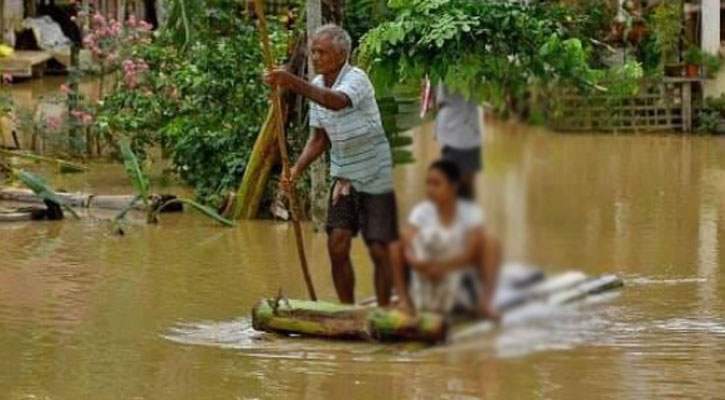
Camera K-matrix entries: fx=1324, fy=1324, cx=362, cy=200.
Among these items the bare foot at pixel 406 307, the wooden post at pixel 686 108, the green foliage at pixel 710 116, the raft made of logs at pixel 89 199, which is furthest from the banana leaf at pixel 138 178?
the green foliage at pixel 710 116

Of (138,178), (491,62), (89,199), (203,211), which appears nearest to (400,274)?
(491,62)

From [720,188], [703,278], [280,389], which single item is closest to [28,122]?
[720,188]

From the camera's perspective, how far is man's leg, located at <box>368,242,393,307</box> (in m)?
2.25

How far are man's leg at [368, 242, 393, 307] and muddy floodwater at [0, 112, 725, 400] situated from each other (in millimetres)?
117

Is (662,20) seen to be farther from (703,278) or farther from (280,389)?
(280,389)

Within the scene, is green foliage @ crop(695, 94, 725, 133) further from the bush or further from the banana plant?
the banana plant

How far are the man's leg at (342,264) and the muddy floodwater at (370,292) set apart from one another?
175mm

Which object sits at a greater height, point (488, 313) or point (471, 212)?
point (471, 212)

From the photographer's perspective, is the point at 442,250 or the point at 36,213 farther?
the point at 36,213

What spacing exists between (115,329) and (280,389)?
146cm

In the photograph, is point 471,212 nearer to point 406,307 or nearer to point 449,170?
point 449,170

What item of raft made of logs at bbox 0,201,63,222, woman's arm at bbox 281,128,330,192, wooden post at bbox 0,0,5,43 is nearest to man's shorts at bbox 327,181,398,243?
woman's arm at bbox 281,128,330,192

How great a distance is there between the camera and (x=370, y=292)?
2.61 m

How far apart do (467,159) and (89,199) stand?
918cm
